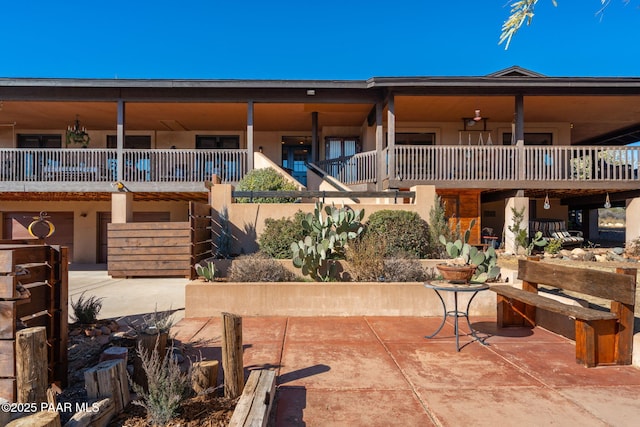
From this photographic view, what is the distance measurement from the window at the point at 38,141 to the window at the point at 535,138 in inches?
733

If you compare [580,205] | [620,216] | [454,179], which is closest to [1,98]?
[454,179]

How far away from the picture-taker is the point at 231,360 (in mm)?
3139

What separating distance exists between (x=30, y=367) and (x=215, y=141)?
14790mm

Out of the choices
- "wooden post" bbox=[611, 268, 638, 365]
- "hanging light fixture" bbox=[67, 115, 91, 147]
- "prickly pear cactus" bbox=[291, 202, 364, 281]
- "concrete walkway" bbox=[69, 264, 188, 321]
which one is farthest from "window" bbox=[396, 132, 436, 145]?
"hanging light fixture" bbox=[67, 115, 91, 147]

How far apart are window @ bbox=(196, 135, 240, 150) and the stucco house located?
34.9 inches

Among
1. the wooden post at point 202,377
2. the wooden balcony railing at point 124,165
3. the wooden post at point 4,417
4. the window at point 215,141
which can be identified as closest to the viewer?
the wooden post at point 4,417

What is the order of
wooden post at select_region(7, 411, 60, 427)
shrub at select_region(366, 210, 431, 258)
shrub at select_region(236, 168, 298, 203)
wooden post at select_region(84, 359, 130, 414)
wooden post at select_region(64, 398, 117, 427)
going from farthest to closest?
shrub at select_region(236, 168, 298, 203)
shrub at select_region(366, 210, 431, 258)
wooden post at select_region(84, 359, 130, 414)
wooden post at select_region(64, 398, 117, 427)
wooden post at select_region(7, 411, 60, 427)

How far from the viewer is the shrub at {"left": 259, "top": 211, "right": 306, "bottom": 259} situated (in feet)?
26.8

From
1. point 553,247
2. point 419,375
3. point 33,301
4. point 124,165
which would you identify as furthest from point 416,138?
point 33,301

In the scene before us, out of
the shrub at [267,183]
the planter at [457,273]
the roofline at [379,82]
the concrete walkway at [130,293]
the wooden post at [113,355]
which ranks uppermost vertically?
the roofline at [379,82]

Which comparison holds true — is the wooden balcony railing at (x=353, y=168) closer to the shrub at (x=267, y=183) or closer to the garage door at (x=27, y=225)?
the shrub at (x=267, y=183)

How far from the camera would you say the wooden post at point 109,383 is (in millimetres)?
2861

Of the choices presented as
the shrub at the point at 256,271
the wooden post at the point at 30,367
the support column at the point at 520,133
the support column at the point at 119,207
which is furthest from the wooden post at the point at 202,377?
the support column at the point at 520,133

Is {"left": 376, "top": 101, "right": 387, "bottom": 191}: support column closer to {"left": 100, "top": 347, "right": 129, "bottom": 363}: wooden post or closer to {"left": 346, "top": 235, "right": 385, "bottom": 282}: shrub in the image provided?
{"left": 346, "top": 235, "right": 385, "bottom": 282}: shrub
